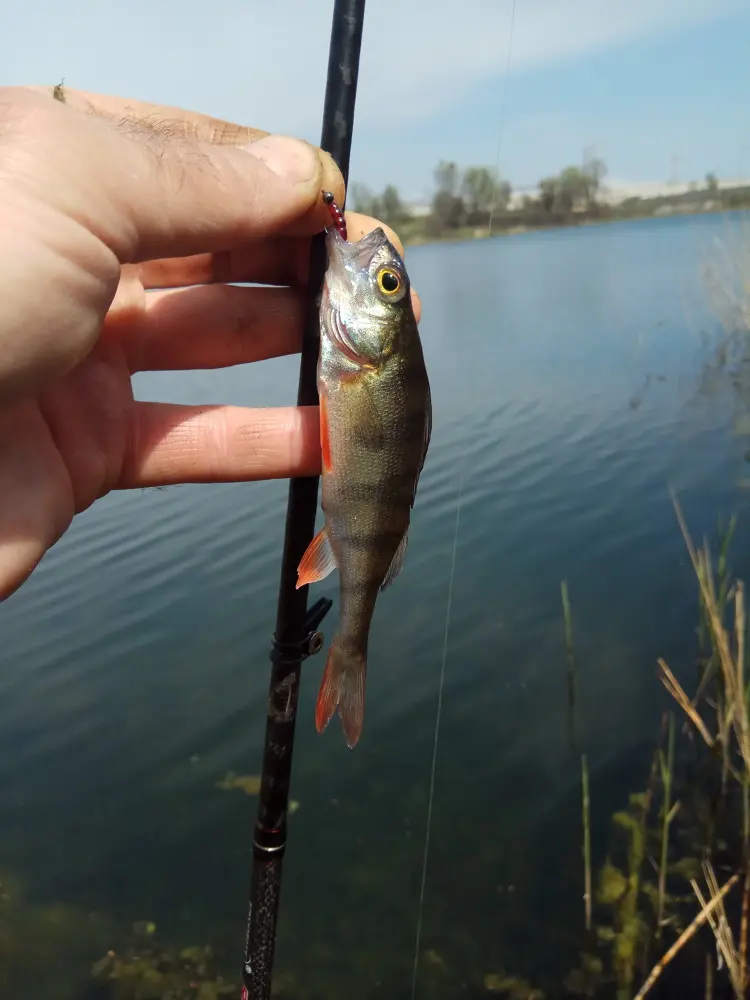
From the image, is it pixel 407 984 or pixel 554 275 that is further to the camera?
pixel 554 275

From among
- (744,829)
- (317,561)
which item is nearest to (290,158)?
(317,561)

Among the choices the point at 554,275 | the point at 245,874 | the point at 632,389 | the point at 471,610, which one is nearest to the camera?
the point at 245,874

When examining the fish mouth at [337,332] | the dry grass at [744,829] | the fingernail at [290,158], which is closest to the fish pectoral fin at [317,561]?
the fish mouth at [337,332]

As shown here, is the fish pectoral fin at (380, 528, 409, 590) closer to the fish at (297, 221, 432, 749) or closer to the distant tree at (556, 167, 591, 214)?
the fish at (297, 221, 432, 749)

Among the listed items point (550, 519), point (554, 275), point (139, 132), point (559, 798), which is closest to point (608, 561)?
point (550, 519)

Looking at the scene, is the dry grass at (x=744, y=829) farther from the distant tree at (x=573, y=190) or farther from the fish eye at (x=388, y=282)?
the distant tree at (x=573, y=190)

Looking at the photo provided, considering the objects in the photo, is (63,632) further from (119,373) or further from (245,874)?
(119,373)

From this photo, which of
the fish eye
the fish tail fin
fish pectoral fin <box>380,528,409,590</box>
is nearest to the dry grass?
the fish tail fin
